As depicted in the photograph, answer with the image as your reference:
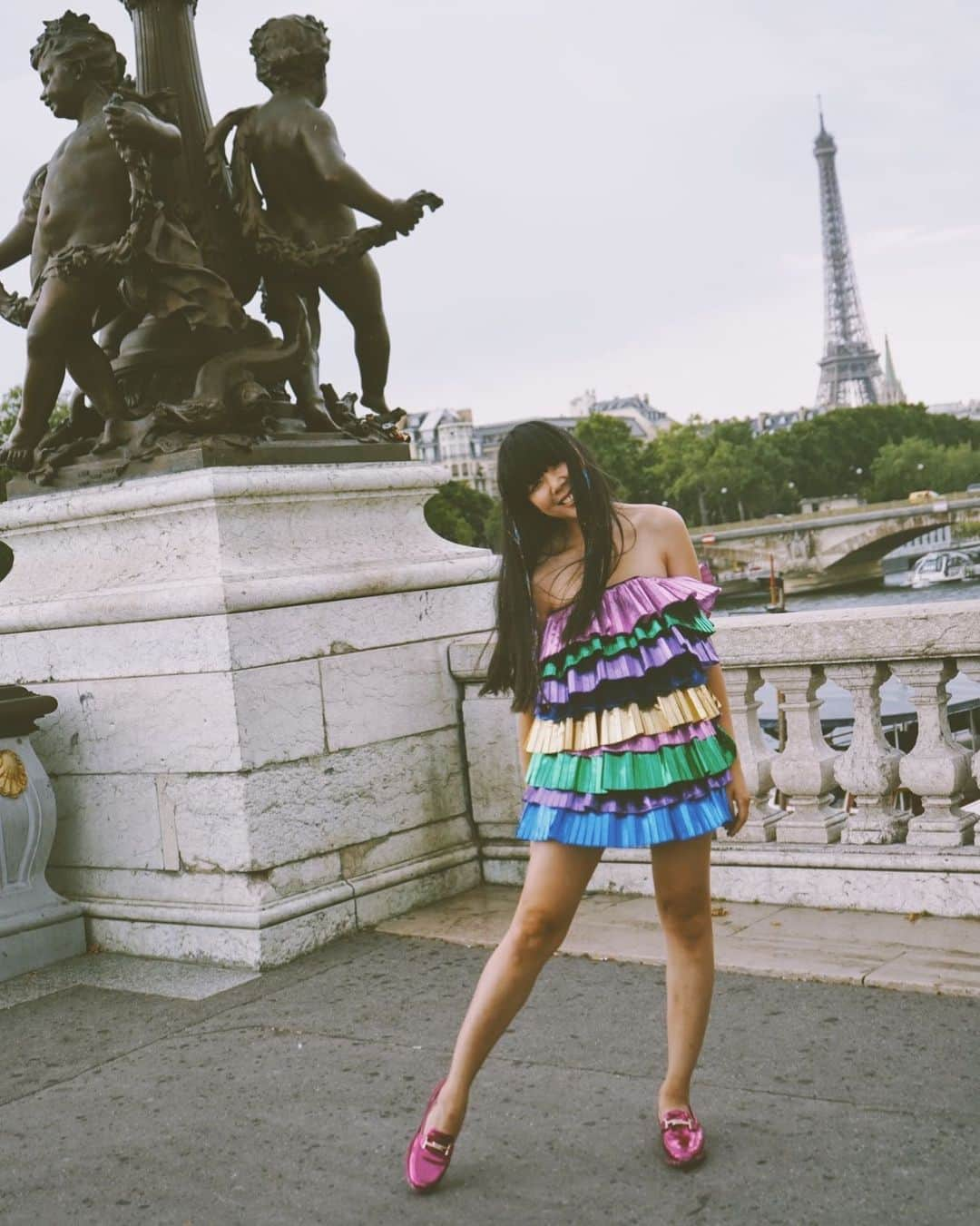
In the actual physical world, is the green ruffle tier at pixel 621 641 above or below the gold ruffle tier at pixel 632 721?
above

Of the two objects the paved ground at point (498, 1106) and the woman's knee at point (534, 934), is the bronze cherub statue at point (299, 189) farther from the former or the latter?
the woman's knee at point (534, 934)

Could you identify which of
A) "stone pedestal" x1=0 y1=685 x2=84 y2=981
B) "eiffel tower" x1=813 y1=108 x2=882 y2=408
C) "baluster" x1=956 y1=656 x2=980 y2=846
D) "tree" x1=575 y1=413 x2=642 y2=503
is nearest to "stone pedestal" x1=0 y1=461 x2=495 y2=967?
"stone pedestal" x1=0 y1=685 x2=84 y2=981

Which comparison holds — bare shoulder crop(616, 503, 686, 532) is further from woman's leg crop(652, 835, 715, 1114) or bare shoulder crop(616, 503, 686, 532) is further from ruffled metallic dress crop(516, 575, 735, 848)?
woman's leg crop(652, 835, 715, 1114)

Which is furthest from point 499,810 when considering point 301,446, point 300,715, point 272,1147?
point 272,1147

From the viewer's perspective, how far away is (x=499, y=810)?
5871mm

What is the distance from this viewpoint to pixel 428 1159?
3191 mm

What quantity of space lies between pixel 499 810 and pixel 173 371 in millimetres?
2083

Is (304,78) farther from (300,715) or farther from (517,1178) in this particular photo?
(517,1178)

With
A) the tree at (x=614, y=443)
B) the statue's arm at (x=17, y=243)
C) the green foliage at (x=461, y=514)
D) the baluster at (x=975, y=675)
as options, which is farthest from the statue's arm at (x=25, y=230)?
the tree at (x=614, y=443)

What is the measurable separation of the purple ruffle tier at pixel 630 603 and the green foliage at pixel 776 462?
96379mm

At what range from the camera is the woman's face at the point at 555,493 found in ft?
10.6

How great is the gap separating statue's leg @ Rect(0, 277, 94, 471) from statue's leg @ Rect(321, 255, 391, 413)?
3.23 feet

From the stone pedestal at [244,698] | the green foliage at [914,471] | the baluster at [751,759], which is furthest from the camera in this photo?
the green foliage at [914,471]

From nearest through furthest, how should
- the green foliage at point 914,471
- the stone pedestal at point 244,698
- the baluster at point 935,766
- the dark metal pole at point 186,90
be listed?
1. the baluster at point 935,766
2. the stone pedestal at point 244,698
3. the dark metal pole at point 186,90
4. the green foliage at point 914,471
